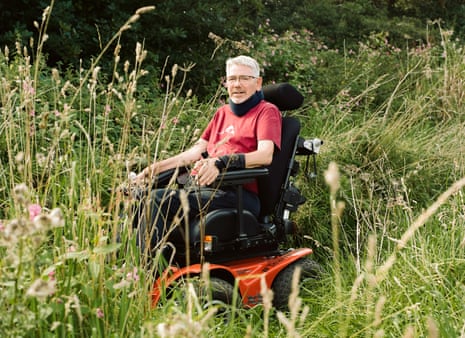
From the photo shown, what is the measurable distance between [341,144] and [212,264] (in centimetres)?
199

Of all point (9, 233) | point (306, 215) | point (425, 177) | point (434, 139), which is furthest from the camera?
point (434, 139)

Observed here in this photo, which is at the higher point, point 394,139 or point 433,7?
point 433,7

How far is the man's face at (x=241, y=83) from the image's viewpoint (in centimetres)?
371

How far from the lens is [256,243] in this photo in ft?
11.4

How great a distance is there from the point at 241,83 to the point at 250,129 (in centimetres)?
25

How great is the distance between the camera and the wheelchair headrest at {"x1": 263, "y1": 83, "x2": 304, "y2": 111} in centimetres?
387

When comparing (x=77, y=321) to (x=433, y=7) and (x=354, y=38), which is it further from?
(x=433, y=7)

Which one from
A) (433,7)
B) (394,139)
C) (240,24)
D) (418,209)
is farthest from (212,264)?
(433,7)

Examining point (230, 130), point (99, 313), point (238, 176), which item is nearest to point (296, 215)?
point (230, 130)

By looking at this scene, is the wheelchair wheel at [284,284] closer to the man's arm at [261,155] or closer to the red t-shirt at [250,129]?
the red t-shirt at [250,129]

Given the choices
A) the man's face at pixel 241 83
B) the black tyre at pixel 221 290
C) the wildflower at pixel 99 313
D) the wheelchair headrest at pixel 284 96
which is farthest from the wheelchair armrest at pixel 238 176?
the wildflower at pixel 99 313

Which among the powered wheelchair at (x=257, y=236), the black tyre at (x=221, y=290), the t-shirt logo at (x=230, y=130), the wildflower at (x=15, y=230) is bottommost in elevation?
the black tyre at (x=221, y=290)

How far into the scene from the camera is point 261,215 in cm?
370

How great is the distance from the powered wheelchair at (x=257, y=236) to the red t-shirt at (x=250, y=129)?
110mm
